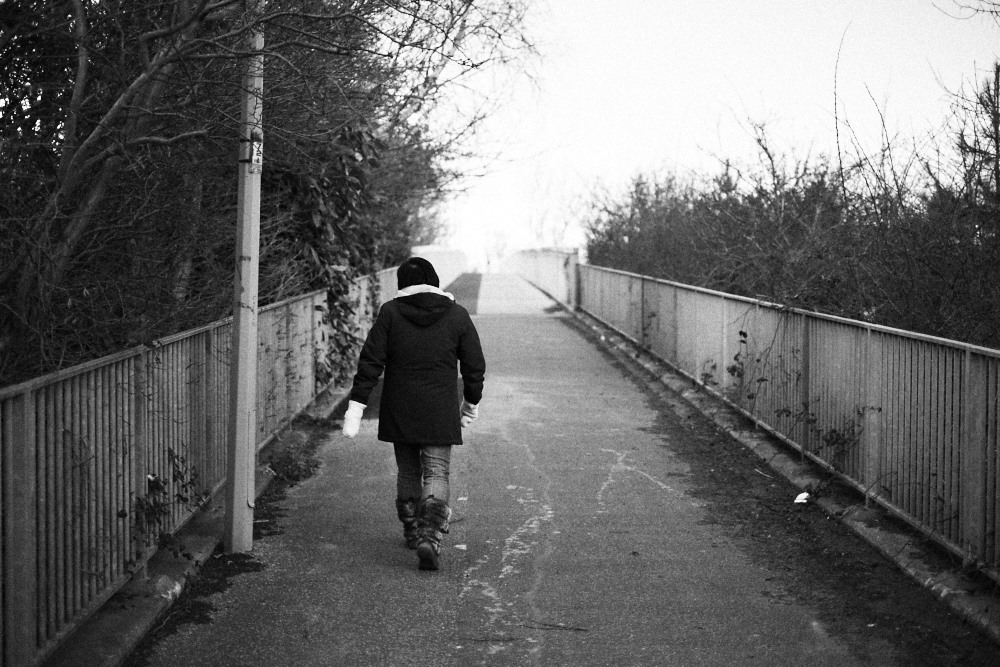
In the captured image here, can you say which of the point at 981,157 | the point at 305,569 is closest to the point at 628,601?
the point at 305,569

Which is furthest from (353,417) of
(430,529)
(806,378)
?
(806,378)

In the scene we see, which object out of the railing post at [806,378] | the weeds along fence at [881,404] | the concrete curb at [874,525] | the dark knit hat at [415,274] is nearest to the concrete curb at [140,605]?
the dark knit hat at [415,274]

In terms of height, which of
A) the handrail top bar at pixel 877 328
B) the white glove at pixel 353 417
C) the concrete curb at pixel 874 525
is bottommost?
the concrete curb at pixel 874 525

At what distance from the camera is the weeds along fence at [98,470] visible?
4.33 metres

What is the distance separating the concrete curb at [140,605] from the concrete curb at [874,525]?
12.8 ft

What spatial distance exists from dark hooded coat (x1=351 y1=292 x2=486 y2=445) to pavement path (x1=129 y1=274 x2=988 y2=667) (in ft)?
2.59

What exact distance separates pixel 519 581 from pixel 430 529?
0.63m

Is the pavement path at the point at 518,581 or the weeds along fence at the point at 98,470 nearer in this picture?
the weeds along fence at the point at 98,470

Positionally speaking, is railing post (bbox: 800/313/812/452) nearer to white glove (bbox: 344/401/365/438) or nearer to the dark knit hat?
the dark knit hat

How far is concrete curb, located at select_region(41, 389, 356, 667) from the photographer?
4953 mm

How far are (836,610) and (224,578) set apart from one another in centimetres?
330

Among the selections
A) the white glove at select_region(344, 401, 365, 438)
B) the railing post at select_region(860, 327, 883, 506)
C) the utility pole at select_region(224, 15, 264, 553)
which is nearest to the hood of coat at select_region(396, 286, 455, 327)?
the white glove at select_region(344, 401, 365, 438)

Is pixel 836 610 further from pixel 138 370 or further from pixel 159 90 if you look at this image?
pixel 159 90

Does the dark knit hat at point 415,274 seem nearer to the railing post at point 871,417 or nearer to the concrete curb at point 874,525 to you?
the railing post at point 871,417
